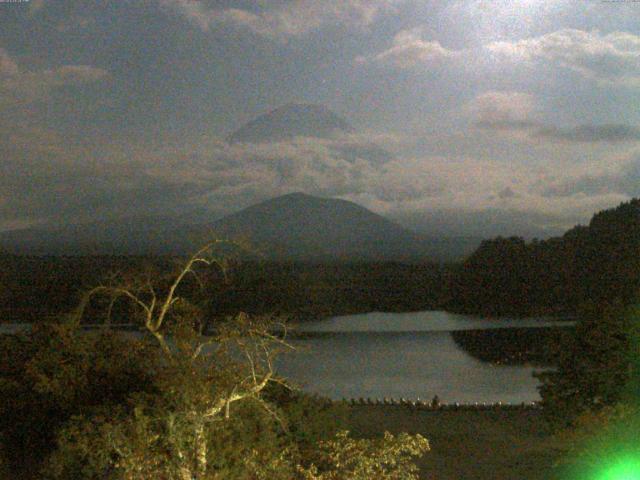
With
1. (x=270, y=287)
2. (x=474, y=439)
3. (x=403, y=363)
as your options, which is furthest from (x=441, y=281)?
(x=474, y=439)

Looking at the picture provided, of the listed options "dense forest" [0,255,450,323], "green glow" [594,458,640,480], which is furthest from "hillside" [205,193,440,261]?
"green glow" [594,458,640,480]

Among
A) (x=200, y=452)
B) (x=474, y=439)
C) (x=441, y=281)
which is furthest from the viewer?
(x=441, y=281)

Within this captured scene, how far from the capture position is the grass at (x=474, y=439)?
11.1 metres

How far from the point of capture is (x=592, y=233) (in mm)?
45250

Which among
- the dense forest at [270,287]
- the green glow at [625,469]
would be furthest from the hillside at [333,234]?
the green glow at [625,469]

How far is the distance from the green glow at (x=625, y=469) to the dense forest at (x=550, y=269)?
33142mm

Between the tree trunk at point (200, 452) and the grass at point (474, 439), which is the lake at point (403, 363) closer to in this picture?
the grass at point (474, 439)

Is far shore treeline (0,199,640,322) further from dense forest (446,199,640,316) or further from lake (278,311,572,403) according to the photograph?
lake (278,311,572,403)

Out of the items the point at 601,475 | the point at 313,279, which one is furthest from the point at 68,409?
the point at 313,279

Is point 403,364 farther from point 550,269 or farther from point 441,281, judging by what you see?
point 441,281

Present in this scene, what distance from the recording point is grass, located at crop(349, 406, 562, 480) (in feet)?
36.6

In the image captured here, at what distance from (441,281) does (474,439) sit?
4364 cm

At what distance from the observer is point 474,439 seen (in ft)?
43.8

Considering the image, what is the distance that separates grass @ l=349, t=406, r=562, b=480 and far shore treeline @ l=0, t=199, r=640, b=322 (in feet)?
63.6
